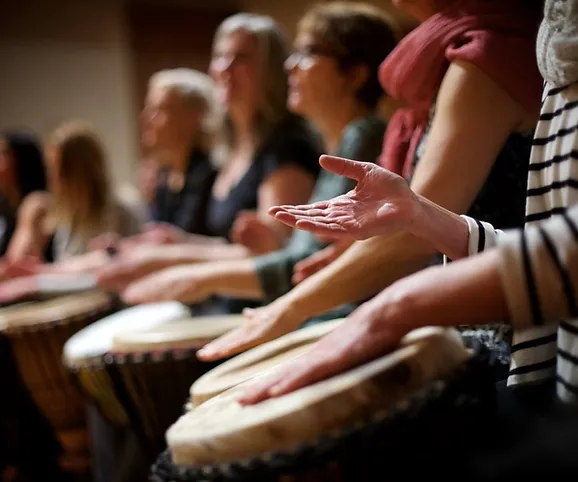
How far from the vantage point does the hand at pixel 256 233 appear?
65.7 inches

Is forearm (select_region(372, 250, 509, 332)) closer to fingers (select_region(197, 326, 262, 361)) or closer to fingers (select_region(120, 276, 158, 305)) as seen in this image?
fingers (select_region(197, 326, 262, 361))

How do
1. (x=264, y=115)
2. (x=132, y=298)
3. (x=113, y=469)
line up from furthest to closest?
(x=264, y=115), (x=113, y=469), (x=132, y=298)

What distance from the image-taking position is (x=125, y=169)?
4820 mm

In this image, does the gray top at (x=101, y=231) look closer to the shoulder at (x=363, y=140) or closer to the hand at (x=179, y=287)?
the hand at (x=179, y=287)

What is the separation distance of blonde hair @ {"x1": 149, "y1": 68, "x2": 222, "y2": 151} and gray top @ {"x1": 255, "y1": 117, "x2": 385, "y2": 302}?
43.7 inches

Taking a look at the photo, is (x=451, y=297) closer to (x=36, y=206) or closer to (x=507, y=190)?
(x=507, y=190)

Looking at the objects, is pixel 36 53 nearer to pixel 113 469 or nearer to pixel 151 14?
pixel 151 14

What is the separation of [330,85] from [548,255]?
101 cm

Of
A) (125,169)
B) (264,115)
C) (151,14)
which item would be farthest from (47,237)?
(151,14)

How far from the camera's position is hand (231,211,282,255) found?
5.47 feet

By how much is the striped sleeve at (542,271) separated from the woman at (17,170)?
299cm

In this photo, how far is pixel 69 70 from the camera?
4688 mm

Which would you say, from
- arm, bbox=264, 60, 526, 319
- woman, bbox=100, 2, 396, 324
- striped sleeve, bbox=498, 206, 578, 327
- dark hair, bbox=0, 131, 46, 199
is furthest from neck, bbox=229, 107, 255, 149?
dark hair, bbox=0, 131, 46, 199

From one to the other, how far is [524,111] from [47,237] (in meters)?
2.37
